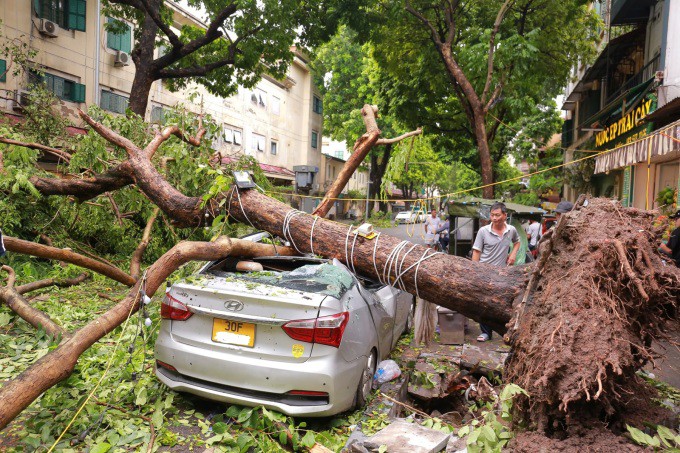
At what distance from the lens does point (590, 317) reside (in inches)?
117

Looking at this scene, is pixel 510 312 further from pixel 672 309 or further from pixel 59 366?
pixel 59 366

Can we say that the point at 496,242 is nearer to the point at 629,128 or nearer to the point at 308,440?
the point at 308,440

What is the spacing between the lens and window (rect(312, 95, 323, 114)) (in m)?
37.4

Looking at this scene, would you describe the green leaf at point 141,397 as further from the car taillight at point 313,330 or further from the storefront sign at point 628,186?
the storefront sign at point 628,186

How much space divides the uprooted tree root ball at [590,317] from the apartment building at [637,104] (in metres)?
4.85

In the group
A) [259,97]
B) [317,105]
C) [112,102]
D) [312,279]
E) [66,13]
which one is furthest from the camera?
[317,105]

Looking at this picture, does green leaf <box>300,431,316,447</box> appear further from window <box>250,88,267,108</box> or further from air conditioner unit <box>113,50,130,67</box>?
window <box>250,88,267,108</box>

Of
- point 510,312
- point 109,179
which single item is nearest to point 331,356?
point 510,312

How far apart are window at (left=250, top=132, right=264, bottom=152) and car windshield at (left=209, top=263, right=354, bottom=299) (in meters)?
26.1

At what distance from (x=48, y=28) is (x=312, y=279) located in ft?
52.8

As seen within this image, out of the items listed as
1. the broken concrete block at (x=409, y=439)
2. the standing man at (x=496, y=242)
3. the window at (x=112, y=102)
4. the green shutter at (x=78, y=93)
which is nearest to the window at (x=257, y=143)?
the window at (x=112, y=102)

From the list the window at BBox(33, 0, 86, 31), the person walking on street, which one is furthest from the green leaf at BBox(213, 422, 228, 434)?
the window at BBox(33, 0, 86, 31)

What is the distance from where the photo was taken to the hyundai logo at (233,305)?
12.0ft

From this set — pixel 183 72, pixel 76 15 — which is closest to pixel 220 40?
pixel 183 72
